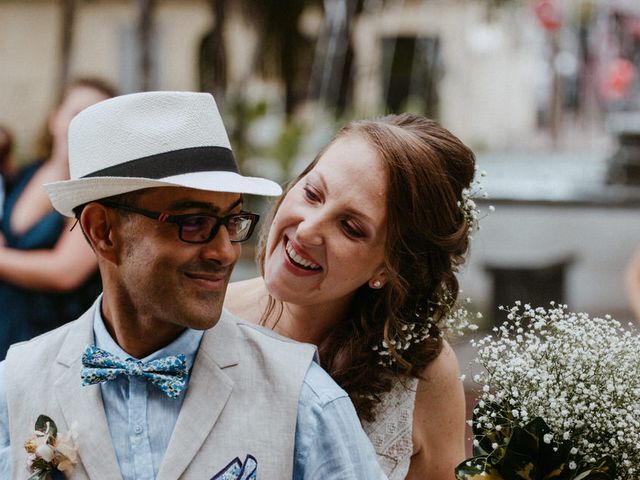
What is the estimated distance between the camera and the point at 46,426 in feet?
7.36

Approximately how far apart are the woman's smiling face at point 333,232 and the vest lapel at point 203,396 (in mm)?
553

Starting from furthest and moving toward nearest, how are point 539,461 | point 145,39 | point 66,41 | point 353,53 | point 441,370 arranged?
point 353,53
point 66,41
point 145,39
point 441,370
point 539,461

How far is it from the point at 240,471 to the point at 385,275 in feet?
3.35

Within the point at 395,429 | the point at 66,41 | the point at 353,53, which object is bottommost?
the point at 66,41

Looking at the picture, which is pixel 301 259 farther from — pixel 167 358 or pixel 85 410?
pixel 85 410

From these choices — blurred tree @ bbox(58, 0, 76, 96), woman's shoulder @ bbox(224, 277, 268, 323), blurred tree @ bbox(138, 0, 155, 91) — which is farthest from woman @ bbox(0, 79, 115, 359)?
blurred tree @ bbox(58, 0, 76, 96)

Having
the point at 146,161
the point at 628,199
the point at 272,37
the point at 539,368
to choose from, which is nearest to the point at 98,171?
the point at 146,161

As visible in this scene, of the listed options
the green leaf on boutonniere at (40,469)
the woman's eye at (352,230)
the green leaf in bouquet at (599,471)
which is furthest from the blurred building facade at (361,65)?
the green leaf on boutonniere at (40,469)

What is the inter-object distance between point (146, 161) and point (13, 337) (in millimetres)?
2865

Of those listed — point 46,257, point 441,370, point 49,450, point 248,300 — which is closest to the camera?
point 49,450

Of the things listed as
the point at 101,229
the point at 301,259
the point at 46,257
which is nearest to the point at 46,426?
the point at 101,229

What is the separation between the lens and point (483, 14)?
1961 cm

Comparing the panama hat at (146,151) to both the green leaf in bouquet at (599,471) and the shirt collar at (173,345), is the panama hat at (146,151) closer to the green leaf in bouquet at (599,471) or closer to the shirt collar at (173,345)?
the shirt collar at (173,345)

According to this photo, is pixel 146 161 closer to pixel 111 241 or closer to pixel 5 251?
pixel 111 241
